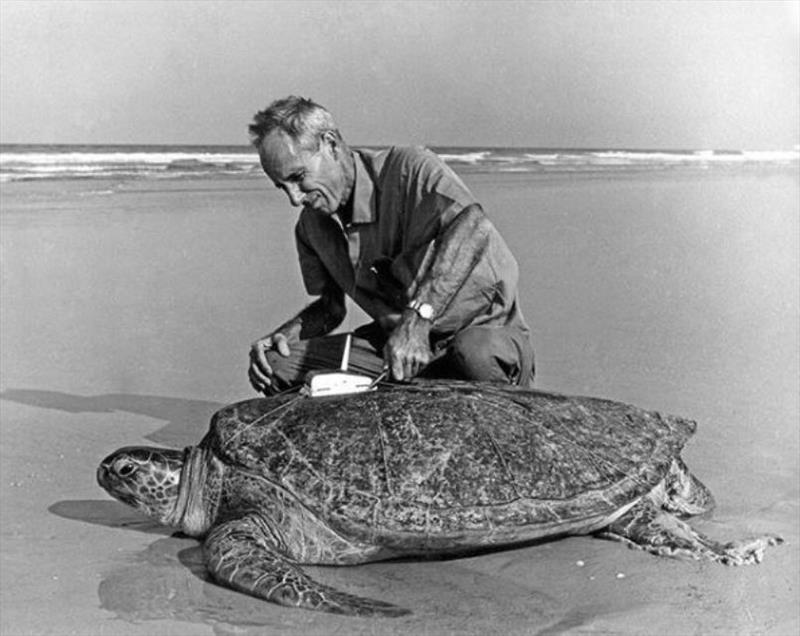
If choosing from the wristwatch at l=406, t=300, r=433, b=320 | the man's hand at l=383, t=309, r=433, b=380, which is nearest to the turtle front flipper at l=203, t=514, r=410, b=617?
the man's hand at l=383, t=309, r=433, b=380

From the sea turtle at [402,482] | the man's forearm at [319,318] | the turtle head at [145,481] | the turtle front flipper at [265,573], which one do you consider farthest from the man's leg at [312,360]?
the turtle front flipper at [265,573]

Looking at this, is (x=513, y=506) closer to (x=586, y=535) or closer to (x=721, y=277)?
(x=586, y=535)

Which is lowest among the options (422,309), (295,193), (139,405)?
(139,405)

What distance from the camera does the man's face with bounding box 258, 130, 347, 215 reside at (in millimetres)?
3492

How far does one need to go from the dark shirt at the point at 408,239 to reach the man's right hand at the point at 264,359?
0.37 m

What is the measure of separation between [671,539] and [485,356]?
2.91 feet

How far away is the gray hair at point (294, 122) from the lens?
348 centimetres

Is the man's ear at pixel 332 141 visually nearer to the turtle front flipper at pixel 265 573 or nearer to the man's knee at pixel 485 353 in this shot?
the man's knee at pixel 485 353

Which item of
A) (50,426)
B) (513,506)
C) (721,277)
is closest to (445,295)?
(513,506)

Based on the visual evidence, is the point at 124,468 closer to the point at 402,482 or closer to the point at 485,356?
the point at 402,482

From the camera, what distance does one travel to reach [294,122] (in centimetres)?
347

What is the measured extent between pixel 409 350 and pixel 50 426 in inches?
75.9

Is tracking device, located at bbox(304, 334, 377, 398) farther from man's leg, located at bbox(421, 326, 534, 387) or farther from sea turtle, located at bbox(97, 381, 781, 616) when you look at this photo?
man's leg, located at bbox(421, 326, 534, 387)

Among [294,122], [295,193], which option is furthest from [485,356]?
[294,122]
